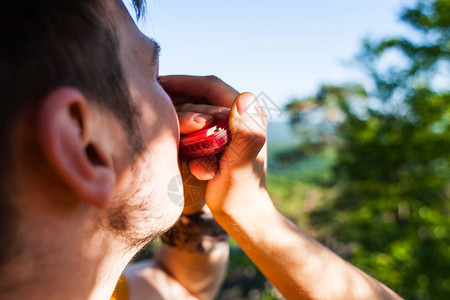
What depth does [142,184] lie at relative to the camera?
120cm

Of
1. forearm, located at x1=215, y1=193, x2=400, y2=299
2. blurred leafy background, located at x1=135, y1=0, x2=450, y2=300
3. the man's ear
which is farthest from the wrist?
blurred leafy background, located at x1=135, y1=0, x2=450, y2=300

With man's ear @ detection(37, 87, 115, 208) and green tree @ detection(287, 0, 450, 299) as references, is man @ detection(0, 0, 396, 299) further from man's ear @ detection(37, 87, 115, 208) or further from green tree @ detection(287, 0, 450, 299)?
green tree @ detection(287, 0, 450, 299)

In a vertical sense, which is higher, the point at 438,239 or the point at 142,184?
the point at 142,184

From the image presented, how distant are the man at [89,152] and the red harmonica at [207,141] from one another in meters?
0.04

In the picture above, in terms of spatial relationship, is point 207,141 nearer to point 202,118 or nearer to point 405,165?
point 202,118

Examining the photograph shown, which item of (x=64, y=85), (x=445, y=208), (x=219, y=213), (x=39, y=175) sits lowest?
(x=445, y=208)

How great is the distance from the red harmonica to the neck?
446 millimetres

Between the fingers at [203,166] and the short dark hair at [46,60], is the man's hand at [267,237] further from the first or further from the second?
the short dark hair at [46,60]

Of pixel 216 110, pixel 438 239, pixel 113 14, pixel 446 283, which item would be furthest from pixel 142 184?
pixel 438 239

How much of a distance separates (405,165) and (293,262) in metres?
6.31

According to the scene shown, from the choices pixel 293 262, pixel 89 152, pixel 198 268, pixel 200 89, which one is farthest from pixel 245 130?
pixel 198 268

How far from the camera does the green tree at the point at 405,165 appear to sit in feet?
18.5

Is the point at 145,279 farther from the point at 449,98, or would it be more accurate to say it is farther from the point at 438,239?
the point at 449,98

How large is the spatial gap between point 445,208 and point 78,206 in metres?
7.63
